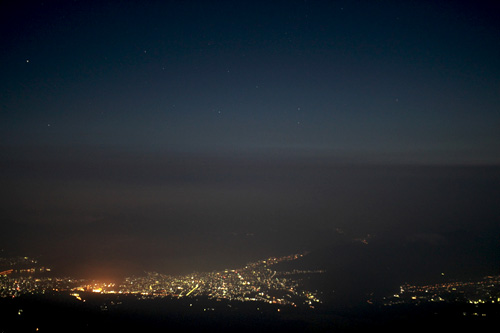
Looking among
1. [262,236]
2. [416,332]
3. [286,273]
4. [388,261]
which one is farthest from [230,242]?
[416,332]


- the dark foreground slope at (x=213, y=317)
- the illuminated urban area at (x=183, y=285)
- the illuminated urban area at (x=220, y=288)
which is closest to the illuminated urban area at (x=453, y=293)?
the illuminated urban area at (x=220, y=288)

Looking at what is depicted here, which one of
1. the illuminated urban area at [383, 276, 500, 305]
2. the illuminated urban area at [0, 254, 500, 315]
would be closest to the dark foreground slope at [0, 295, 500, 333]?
the illuminated urban area at [0, 254, 500, 315]

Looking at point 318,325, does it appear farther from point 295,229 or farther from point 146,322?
point 295,229

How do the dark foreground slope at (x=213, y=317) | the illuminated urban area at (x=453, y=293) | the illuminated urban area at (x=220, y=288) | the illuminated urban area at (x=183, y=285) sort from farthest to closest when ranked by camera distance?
the illuminated urban area at (x=183, y=285), the illuminated urban area at (x=220, y=288), the illuminated urban area at (x=453, y=293), the dark foreground slope at (x=213, y=317)

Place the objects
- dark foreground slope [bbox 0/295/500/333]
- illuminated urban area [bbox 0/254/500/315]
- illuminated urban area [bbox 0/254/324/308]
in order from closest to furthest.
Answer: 1. dark foreground slope [bbox 0/295/500/333]
2. illuminated urban area [bbox 0/254/500/315]
3. illuminated urban area [bbox 0/254/324/308]

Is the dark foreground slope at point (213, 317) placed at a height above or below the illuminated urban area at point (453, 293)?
above

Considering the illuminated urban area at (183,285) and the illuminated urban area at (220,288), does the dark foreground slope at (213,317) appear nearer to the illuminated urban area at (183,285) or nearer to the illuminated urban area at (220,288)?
the illuminated urban area at (220,288)

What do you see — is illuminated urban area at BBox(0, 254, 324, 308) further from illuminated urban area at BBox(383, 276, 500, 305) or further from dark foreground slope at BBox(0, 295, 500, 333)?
illuminated urban area at BBox(383, 276, 500, 305)

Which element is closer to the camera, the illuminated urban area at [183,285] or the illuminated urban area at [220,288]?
the illuminated urban area at [220,288]

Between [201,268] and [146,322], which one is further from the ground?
[146,322]

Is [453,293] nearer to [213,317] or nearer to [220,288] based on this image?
[220,288]

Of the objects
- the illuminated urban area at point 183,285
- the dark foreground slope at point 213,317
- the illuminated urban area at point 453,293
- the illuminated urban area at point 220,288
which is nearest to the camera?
the dark foreground slope at point 213,317
